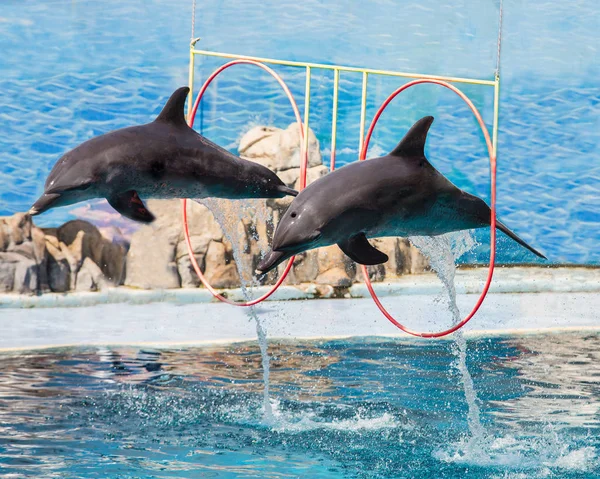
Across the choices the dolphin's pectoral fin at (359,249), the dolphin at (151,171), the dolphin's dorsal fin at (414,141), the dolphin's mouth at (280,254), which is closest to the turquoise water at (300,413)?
the dolphin's pectoral fin at (359,249)

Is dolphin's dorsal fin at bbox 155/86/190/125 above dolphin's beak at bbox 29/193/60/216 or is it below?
above

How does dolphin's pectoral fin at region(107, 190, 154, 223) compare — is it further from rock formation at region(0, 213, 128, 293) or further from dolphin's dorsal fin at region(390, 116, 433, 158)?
rock formation at region(0, 213, 128, 293)

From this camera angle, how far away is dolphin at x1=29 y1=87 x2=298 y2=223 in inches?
201

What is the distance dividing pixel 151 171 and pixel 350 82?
53.6 ft

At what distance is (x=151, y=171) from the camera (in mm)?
5375

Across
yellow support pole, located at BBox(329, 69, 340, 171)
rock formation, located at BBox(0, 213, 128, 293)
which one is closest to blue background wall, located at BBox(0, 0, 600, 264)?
rock formation, located at BBox(0, 213, 128, 293)

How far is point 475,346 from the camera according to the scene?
1110cm

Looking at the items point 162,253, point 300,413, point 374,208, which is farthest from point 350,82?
point 374,208

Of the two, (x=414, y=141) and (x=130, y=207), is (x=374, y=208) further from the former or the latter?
(x=130, y=207)

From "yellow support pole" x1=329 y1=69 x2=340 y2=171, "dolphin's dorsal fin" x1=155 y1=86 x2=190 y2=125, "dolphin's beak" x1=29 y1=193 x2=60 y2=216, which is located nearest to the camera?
"dolphin's beak" x1=29 y1=193 x2=60 y2=216

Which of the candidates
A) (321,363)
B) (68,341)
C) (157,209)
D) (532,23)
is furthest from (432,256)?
(532,23)

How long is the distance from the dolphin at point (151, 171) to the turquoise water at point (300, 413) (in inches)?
76.2

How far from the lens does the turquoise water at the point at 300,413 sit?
631 cm

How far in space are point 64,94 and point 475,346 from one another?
1223 centimetres
